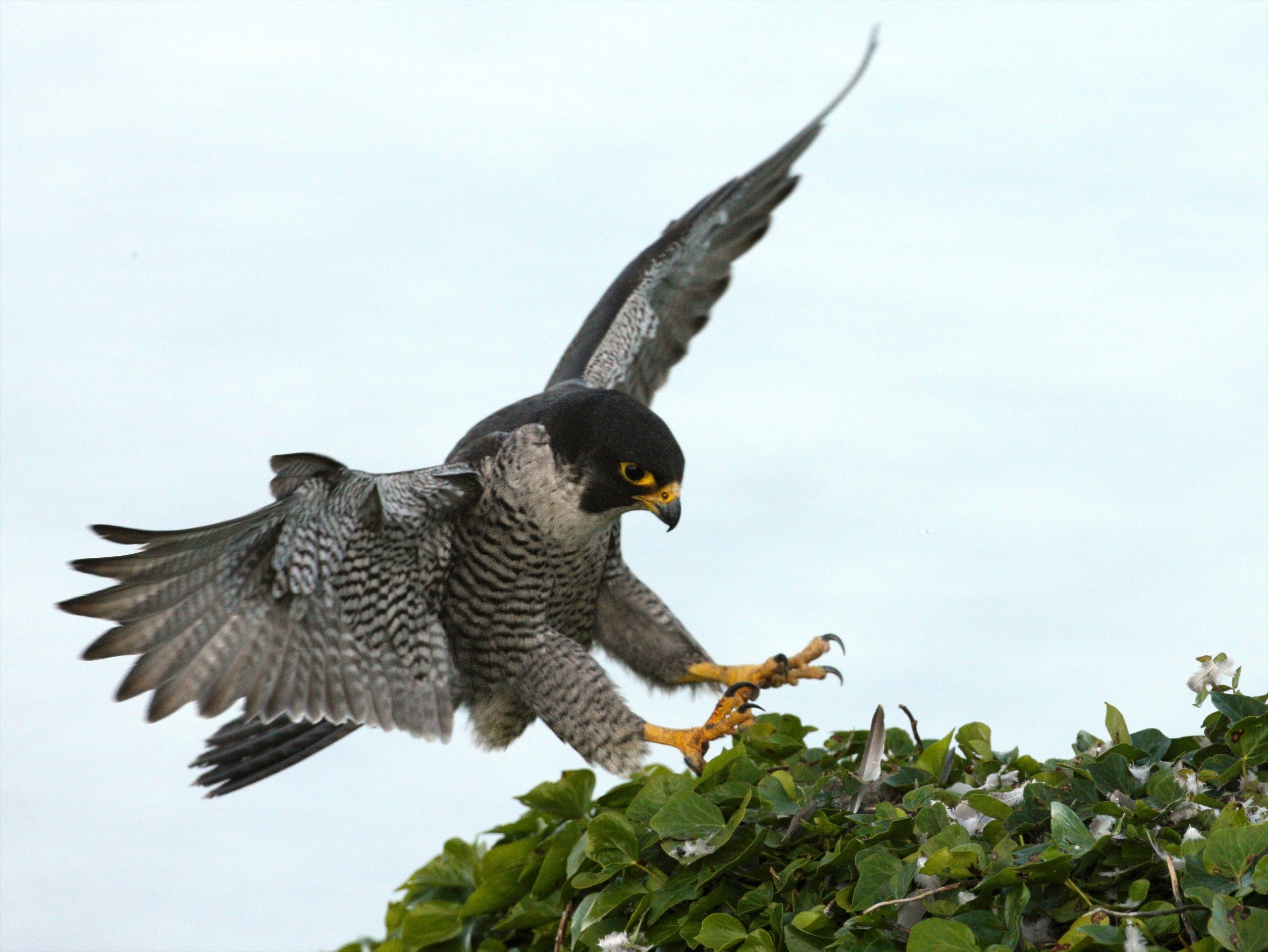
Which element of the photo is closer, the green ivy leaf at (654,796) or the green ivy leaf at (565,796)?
the green ivy leaf at (654,796)

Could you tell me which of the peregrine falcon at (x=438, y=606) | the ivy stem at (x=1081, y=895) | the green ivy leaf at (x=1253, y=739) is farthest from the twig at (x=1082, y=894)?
the peregrine falcon at (x=438, y=606)

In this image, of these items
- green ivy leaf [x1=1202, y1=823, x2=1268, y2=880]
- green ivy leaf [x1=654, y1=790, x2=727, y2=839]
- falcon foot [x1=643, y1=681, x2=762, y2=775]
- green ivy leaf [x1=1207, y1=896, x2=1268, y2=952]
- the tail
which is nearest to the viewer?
green ivy leaf [x1=1207, y1=896, x2=1268, y2=952]

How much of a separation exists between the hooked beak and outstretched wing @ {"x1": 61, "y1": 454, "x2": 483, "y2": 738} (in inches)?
21.0

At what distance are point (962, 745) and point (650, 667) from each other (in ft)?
4.35

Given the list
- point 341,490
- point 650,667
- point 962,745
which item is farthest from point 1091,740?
point 341,490

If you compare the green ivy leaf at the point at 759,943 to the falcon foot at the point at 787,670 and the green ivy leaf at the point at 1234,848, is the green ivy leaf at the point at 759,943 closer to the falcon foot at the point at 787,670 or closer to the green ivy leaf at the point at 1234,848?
the green ivy leaf at the point at 1234,848

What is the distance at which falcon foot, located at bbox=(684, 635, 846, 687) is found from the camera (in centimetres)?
372

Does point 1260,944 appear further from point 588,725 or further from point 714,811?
point 588,725

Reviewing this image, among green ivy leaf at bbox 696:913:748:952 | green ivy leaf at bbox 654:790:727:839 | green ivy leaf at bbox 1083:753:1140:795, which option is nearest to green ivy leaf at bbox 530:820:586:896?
green ivy leaf at bbox 654:790:727:839

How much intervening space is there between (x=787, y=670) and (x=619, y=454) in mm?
960

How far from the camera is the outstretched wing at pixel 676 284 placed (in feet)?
14.5

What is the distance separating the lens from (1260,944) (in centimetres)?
173

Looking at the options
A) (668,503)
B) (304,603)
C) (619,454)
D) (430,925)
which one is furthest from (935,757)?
(304,603)

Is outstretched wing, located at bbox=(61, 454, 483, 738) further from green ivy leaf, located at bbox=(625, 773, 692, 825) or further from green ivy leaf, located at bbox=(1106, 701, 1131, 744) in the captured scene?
green ivy leaf, located at bbox=(1106, 701, 1131, 744)
